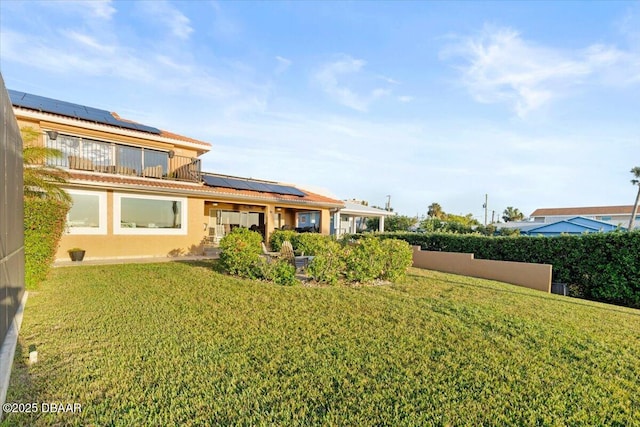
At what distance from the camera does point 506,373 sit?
13.5 ft

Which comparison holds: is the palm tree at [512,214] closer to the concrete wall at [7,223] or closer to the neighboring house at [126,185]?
the neighboring house at [126,185]

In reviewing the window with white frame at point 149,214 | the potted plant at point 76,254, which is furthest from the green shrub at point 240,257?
the potted plant at point 76,254

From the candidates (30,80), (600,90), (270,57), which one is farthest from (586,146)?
(30,80)

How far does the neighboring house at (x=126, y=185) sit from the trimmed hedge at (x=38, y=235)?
17.1ft

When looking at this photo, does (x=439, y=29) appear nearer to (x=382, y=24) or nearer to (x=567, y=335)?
(x=382, y=24)

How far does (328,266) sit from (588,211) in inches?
2757

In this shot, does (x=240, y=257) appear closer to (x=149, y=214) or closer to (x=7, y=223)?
(x=7, y=223)

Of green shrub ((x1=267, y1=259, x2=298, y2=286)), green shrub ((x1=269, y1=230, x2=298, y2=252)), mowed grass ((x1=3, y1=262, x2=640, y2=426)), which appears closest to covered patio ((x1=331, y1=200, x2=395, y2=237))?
green shrub ((x1=269, y1=230, x2=298, y2=252))

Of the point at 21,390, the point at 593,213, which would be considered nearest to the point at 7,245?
the point at 21,390

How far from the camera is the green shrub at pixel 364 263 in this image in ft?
33.0

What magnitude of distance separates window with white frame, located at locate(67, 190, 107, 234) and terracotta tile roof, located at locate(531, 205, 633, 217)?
7314cm

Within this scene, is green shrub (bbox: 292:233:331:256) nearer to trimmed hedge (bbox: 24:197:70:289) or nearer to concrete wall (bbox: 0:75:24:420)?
trimmed hedge (bbox: 24:197:70:289)

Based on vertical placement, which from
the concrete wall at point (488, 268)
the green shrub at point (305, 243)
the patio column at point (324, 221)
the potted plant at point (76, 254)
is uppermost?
the patio column at point (324, 221)

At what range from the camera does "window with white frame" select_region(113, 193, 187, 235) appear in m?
14.3
